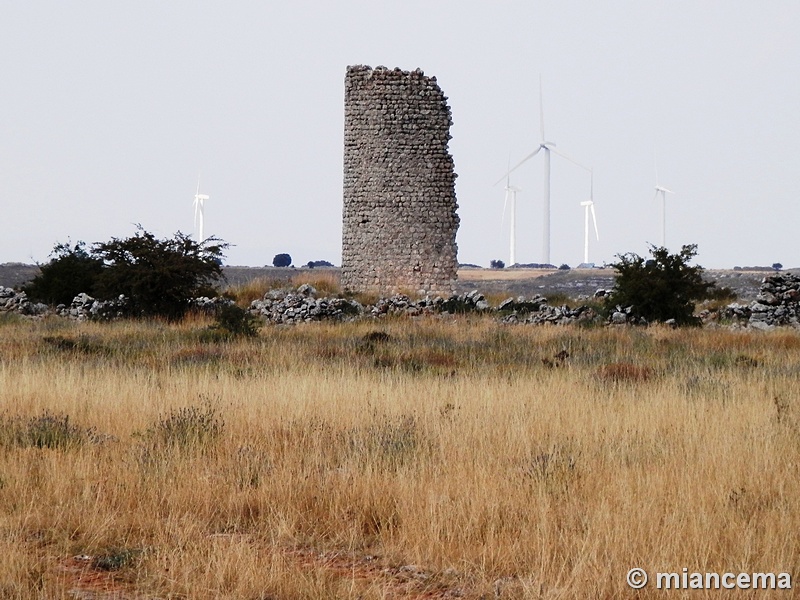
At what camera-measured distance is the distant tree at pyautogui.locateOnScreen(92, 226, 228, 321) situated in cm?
2597

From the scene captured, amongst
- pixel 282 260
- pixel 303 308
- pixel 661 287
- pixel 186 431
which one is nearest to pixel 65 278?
pixel 303 308

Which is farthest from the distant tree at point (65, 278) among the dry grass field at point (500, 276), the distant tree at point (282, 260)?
the distant tree at point (282, 260)

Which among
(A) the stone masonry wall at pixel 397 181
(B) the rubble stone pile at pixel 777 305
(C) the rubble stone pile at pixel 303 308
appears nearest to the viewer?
(B) the rubble stone pile at pixel 777 305

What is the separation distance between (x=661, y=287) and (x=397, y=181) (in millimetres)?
8316

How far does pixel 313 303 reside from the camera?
89.2 feet

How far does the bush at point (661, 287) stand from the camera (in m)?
25.5

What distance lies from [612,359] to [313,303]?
11929 mm

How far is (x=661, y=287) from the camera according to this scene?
2531cm

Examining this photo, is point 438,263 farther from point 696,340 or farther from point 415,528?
point 415,528

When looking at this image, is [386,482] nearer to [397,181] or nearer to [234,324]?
[234,324]

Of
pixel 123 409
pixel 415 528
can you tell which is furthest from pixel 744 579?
pixel 123 409

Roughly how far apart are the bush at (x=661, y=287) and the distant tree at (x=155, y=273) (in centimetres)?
1032

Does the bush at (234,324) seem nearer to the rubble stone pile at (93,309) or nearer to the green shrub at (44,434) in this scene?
the rubble stone pile at (93,309)

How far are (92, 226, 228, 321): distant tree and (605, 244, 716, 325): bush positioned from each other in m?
10.3
